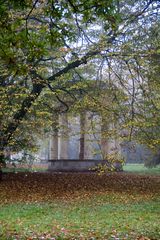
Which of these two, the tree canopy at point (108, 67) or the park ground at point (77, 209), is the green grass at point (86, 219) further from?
the tree canopy at point (108, 67)

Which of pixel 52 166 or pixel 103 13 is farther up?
pixel 103 13

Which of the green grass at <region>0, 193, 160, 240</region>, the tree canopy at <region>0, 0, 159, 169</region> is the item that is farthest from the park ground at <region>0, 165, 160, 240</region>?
the tree canopy at <region>0, 0, 159, 169</region>

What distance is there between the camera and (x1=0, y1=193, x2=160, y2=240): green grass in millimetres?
7781

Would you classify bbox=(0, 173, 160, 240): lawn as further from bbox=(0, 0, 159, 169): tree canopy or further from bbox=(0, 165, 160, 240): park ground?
bbox=(0, 0, 159, 169): tree canopy

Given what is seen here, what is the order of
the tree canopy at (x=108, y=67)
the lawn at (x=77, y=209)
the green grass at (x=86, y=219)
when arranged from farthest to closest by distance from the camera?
1. the tree canopy at (x=108, y=67)
2. the lawn at (x=77, y=209)
3. the green grass at (x=86, y=219)

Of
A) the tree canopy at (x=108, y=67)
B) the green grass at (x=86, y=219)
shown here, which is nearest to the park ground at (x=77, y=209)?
the green grass at (x=86, y=219)

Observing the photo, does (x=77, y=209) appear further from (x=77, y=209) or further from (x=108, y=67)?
Answer: (x=108, y=67)

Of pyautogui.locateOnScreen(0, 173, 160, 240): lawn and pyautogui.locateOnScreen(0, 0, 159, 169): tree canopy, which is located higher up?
pyautogui.locateOnScreen(0, 0, 159, 169): tree canopy

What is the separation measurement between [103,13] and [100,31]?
40.1 feet

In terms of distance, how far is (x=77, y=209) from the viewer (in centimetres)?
1284

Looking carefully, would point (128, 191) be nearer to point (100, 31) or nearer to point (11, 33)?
point (100, 31)

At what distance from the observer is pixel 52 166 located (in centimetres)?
3128

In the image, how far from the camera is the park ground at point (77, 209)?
7.87m

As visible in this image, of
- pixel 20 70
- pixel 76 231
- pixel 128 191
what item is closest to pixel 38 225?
pixel 76 231
